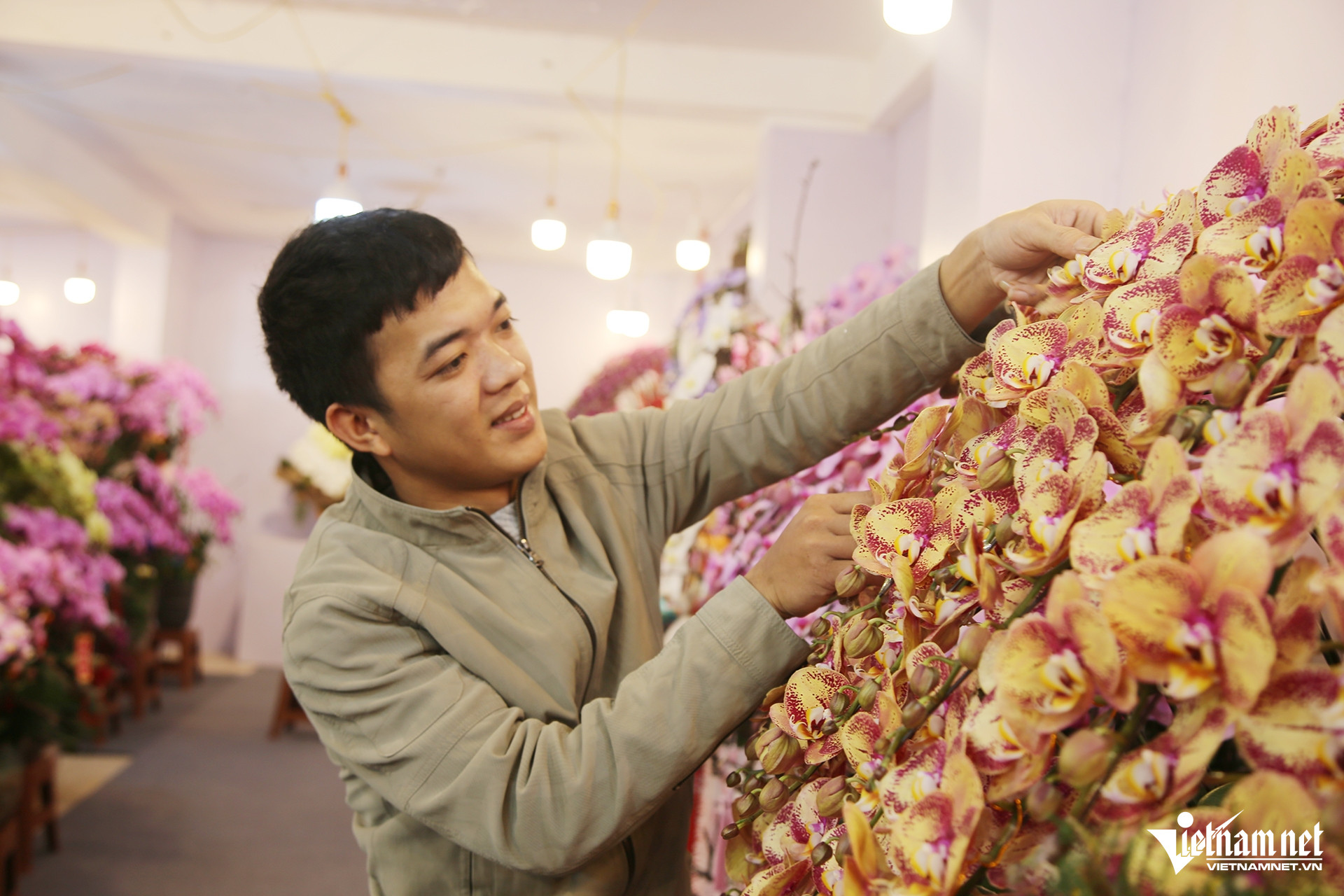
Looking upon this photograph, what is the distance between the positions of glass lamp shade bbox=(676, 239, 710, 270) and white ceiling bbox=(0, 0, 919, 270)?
59 cm

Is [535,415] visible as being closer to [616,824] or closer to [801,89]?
[616,824]

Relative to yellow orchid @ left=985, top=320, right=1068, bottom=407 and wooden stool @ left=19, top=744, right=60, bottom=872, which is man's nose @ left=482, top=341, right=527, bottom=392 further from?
wooden stool @ left=19, top=744, right=60, bottom=872

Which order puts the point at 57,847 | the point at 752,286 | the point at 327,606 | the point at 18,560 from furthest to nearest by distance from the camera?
the point at 752,286 → the point at 57,847 → the point at 18,560 → the point at 327,606

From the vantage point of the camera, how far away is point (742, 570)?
1.34m

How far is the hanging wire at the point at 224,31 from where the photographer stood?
3984 millimetres

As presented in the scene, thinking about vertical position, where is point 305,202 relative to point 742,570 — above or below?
above

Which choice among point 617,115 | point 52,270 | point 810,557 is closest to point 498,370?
point 810,557

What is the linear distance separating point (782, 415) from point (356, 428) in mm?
460

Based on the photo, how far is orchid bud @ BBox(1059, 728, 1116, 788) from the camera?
1.17ft

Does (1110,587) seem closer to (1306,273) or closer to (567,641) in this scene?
(1306,273)

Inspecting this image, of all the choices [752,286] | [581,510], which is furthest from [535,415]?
[752,286]

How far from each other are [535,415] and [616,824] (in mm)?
431

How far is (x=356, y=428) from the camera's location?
1.04m

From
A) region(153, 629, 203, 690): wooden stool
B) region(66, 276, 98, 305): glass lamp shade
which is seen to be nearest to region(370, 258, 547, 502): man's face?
region(153, 629, 203, 690): wooden stool
